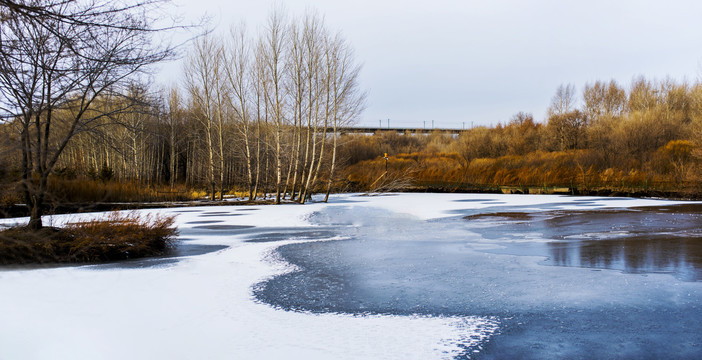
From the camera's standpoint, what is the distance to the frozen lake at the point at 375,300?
5.43 m

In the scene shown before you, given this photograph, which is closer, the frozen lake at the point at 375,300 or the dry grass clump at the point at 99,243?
the frozen lake at the point at 375,300

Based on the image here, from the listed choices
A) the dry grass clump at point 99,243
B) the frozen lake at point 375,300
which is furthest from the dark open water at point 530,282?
the dry grass clump at point 99,243

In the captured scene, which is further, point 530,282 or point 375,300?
point 530,282

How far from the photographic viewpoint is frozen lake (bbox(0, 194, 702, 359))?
5430mm

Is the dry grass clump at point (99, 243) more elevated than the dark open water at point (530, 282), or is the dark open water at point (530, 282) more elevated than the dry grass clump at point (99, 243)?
the dry grass clump at point (99, 243)

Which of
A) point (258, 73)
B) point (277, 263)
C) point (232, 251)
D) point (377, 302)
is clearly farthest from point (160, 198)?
point (377, 302)

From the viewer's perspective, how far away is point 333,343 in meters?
5.53

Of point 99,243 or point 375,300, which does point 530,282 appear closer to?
point 375,300

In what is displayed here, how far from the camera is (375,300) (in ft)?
23.8

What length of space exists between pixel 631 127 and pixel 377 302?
40194 millimetres

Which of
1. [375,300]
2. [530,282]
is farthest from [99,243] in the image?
[530,282]

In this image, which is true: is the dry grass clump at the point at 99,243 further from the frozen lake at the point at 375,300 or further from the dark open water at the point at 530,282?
the dark open water at the point at 530,282

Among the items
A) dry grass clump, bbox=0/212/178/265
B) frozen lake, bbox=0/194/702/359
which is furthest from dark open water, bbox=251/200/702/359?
dry grass clump, bbox=0/212/178/265

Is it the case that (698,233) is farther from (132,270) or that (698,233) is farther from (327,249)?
(132,270)
